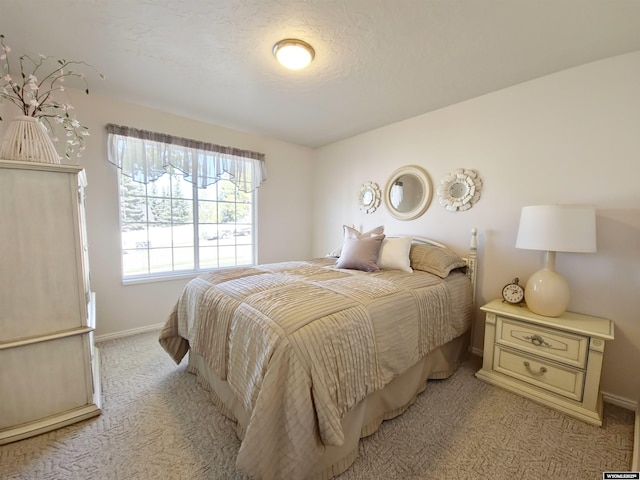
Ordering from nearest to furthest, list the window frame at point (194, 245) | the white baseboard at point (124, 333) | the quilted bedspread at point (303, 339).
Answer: the quilted bedspread at point (303, 339) < the white baseboard at point (124, 333) < the window frame at point (194, 245)

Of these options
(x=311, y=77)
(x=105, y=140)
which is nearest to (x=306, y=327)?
(x=311, y=77)

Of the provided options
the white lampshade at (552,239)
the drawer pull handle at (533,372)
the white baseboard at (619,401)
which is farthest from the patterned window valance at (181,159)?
the white baseboard at (619,401)

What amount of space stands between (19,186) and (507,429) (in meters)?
3.14

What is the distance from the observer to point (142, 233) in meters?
2.95

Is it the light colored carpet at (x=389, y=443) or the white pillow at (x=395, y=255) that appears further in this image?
the white pillow at (x=395, y=255)

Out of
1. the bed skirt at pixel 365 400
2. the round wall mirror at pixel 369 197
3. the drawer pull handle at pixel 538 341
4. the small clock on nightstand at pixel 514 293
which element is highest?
the round wall mirror at pixel 369 197

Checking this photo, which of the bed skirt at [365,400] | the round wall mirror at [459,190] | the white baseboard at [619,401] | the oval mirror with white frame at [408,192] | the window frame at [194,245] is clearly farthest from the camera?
the oval mirror with white frame at [408,192]

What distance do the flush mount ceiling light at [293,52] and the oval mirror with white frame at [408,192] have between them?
169 centimetres

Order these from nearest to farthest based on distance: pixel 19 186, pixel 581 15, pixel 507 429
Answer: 1. pixel 19 186
2. pixel 581 15
3. pixel 507 429

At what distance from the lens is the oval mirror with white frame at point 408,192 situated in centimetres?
291

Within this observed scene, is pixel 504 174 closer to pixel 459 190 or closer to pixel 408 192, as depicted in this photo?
pixel 459 190

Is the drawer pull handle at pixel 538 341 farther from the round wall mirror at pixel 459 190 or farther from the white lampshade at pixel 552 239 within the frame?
the round wall mirror at pixel 459 190

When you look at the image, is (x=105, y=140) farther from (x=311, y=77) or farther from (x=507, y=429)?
(x=507, y=429)

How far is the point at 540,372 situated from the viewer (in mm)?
1877
